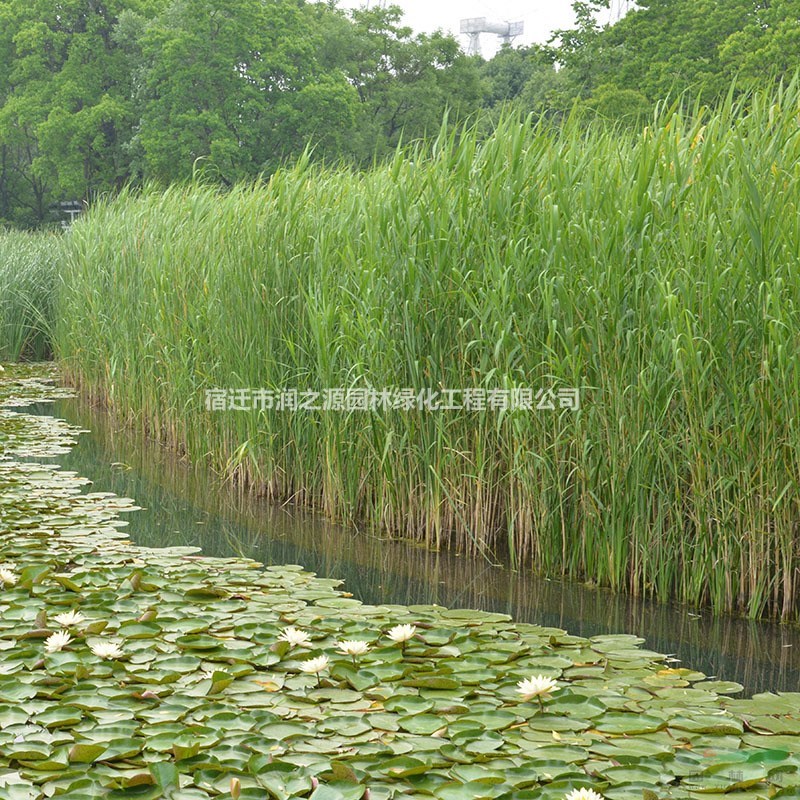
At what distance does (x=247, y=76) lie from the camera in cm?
2789

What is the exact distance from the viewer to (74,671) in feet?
9.22

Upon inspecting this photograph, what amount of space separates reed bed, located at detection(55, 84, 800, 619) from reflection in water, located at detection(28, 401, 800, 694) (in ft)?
0.44

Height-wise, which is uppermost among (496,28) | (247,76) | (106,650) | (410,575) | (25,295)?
(496,28)

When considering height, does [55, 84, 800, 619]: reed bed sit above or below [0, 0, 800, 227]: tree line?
below

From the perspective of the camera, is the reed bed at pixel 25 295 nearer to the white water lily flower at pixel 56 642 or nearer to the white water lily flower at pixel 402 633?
the white water lily flower at pixel 56 642

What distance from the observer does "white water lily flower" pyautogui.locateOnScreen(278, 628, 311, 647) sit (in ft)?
9.72

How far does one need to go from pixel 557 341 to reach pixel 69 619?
2.29 meters

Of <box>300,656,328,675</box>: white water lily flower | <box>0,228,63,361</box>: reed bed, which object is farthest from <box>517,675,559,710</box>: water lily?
<box>0,228,63,361</box>: reed bed

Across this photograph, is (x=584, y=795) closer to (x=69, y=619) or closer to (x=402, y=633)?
(x=402, y=633)

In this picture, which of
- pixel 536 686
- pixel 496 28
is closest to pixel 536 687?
pixel 536 686

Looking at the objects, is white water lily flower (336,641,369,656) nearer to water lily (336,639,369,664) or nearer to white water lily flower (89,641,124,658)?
water lily (336,639,369,664)

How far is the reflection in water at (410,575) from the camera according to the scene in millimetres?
3277

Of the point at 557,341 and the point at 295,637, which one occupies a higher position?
the point at 557,341

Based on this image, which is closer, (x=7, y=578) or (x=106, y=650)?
(x=106, y=650)
